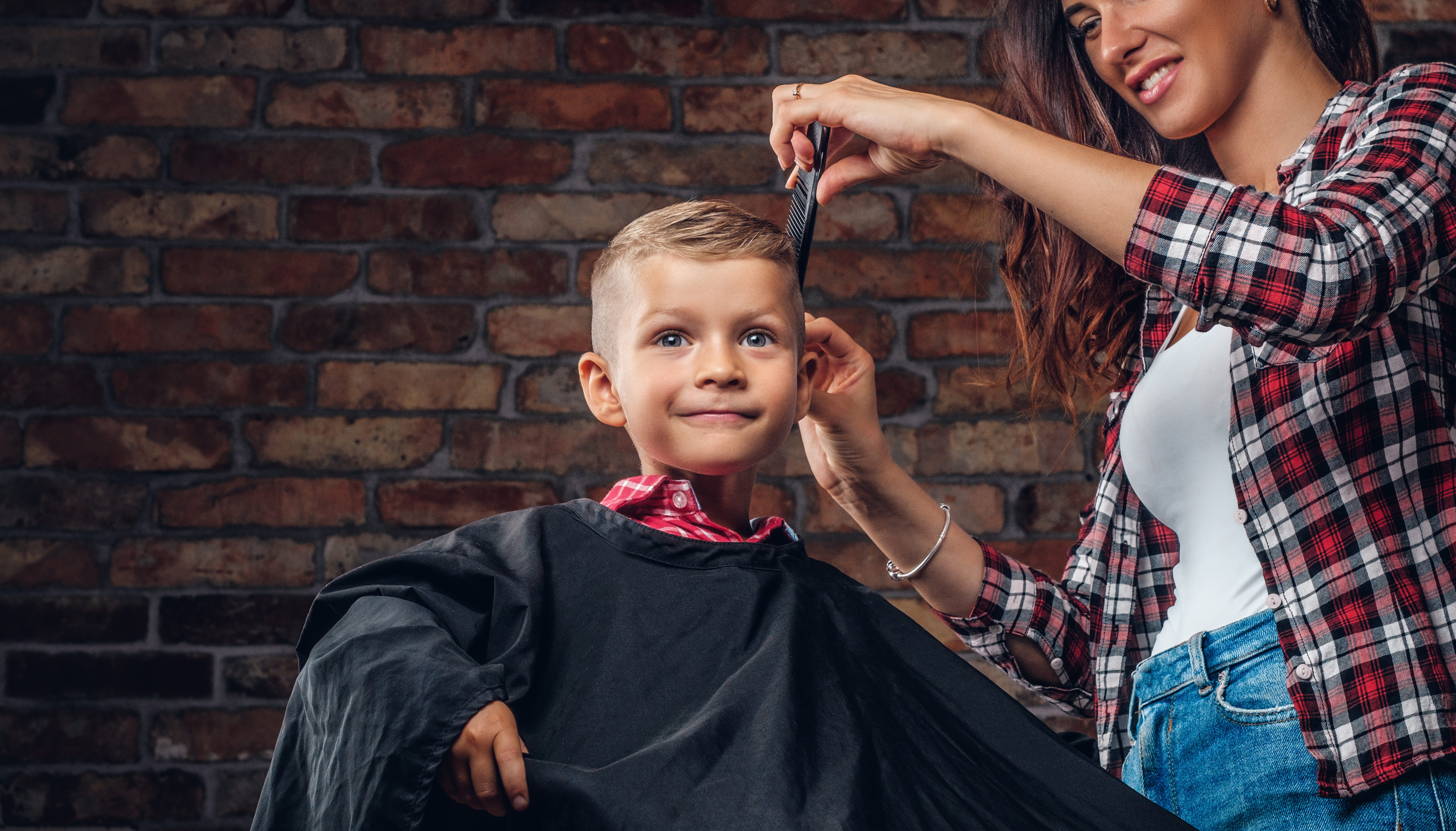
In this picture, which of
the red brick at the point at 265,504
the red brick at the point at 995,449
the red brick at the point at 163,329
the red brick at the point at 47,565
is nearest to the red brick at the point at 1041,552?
the red brick at the point at 995,449

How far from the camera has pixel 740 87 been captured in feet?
6.06

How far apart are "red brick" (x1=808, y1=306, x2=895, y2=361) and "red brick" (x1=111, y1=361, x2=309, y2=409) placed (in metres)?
0.93

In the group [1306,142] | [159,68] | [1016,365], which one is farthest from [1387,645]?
[159,68]

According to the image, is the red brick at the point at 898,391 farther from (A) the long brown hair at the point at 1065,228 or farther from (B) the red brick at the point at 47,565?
(B) the red brick at the point at 47,565

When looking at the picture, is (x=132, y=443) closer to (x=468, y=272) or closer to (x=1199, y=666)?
(x=468, y=272)

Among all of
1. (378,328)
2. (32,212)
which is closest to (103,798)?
(378,328)

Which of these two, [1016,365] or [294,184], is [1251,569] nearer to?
[1016,365]

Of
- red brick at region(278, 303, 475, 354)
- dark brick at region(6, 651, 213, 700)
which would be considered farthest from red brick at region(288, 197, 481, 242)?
dark brick at region(6, 651, 213, 700)

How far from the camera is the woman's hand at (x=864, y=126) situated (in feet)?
2.97

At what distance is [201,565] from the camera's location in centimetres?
174

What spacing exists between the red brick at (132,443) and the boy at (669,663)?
108cm

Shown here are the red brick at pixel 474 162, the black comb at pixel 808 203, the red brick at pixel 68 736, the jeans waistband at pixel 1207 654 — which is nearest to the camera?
the jeans waistband at pixel 1207 654

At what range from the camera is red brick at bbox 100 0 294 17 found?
70.9 inches

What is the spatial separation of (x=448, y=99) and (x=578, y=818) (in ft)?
4.83
